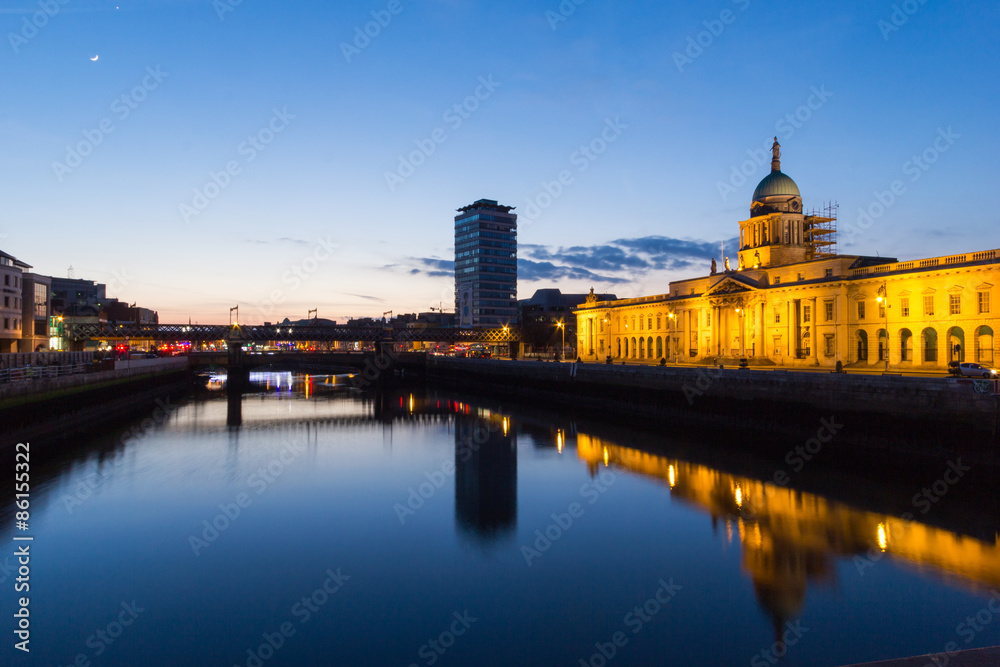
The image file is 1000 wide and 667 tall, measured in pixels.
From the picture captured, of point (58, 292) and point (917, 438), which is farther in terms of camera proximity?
point (58, 292)

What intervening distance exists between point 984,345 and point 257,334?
3303 inches

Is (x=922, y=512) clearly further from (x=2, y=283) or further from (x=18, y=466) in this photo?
(x=2, y=283)

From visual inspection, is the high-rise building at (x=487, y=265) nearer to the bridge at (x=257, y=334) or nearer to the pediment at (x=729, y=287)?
the bridge at (x=257, y=334)

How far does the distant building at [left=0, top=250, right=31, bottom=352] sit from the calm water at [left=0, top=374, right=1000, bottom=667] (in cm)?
4085

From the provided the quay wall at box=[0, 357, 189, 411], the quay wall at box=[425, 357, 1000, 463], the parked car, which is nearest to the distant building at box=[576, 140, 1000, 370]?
the parked car

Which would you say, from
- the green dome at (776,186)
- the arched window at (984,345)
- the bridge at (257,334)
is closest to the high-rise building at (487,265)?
the bridge at (257,334)

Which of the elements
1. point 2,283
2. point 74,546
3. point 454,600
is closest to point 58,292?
point 2,283

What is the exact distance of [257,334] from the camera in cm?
9194

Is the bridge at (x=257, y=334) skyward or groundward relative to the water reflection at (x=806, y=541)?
skyward

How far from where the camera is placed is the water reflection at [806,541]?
15.7 metres

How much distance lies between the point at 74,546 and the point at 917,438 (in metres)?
32.2

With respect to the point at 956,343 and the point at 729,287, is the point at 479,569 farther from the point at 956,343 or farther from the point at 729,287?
the point at 729,287

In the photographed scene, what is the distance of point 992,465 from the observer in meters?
24.6

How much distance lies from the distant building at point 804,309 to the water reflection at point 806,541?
3273cm
